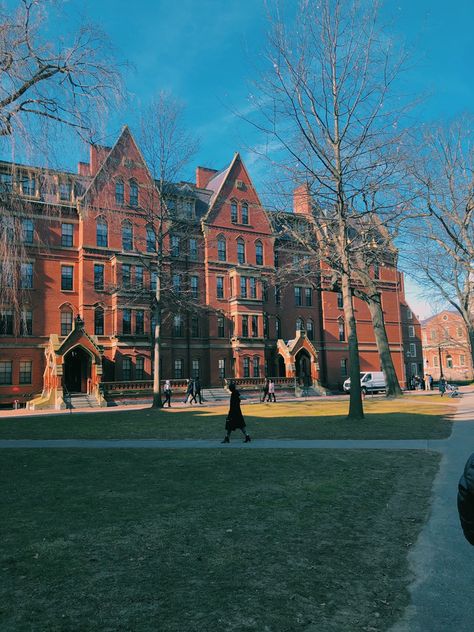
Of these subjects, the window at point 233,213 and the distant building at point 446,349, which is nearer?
the window at point 233,213

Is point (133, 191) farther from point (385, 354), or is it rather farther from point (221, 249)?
point (385, 354)

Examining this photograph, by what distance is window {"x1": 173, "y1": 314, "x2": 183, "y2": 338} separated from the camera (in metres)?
43.2

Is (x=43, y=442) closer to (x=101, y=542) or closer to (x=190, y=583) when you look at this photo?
(x=101, y=542)

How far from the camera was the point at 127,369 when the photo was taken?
39.0 metres

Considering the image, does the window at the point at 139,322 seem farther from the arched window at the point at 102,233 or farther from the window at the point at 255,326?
the window at the point at 255,326

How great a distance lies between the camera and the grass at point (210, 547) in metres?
3.78

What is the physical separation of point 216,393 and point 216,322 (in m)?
6.85

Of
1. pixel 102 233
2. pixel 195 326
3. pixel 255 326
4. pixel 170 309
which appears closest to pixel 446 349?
pixel 255 326

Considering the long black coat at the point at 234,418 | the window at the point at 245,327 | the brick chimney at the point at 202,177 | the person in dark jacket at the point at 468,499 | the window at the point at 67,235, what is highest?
the brick chimney at the point at 202,177

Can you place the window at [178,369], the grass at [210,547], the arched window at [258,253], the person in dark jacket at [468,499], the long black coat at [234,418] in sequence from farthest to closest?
the arched window at [258,253], the window at [178,369], the long black coat at [234,418], the grass at [210,547], the person in dark jacket at [468,499]

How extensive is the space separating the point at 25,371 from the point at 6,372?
128cm

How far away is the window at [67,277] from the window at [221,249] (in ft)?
43.1

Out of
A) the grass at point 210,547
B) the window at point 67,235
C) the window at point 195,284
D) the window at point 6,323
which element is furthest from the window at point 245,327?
the grass at point 210,547

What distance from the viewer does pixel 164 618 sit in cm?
369
